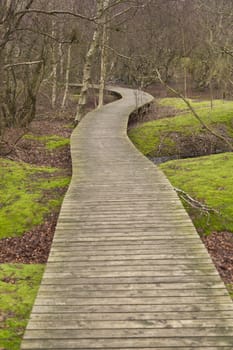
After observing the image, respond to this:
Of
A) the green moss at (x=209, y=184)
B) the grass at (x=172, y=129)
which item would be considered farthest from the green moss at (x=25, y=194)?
the grass at (x=172, y=129)

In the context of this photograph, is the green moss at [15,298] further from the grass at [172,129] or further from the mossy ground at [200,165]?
the grass at [172,129]

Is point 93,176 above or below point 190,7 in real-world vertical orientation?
below

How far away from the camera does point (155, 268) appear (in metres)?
7.51

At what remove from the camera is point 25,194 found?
13.8 m

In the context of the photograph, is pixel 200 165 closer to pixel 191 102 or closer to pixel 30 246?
pixel 30 246

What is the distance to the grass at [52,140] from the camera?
21.7 m

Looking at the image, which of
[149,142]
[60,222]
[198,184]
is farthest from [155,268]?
[149,142]

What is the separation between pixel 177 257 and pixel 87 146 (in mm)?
10497

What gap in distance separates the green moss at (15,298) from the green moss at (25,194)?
3209mm

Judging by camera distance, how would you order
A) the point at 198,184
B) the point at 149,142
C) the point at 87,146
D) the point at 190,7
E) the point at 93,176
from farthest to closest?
the point at 190,7 → the point at 149,142 → the point at 87,146 → the point at 198,184 → the point at 93,176

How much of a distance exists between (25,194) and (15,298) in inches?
Answer: 270

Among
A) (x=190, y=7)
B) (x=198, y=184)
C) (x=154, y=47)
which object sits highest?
(x=190, y=7)

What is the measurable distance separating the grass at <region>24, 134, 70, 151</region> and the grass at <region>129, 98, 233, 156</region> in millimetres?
3889

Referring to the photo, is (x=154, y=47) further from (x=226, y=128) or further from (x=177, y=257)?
(x=177, y=257)
